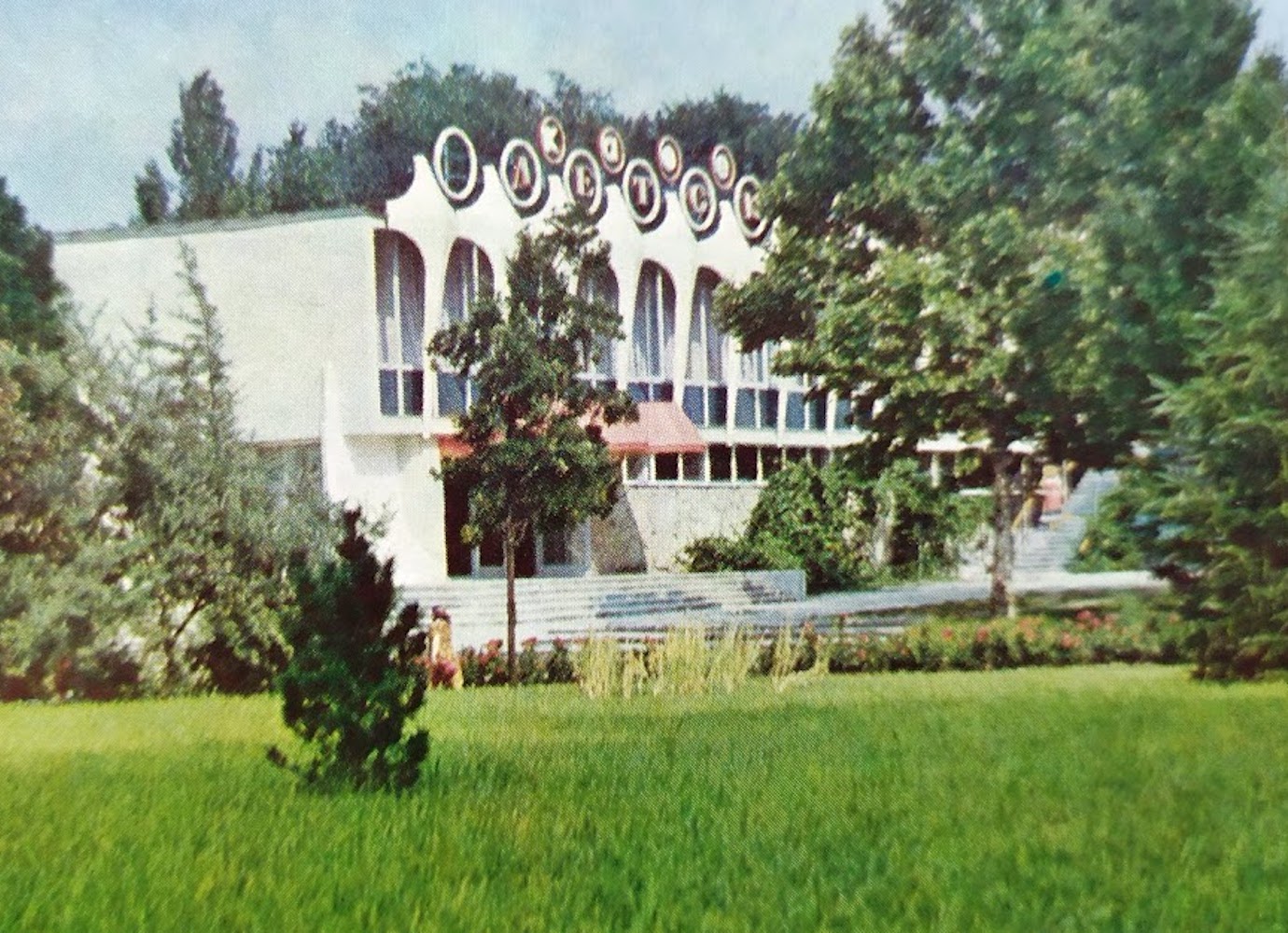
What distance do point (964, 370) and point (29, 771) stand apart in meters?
6.86

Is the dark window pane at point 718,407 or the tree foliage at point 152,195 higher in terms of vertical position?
the tree foliage at point 152,195

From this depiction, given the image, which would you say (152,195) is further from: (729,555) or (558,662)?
(729,555)

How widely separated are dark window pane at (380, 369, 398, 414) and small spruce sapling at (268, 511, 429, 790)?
2.47 m

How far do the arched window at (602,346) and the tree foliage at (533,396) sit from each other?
12cm

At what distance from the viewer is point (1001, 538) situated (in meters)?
11.0

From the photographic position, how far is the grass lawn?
392 cm

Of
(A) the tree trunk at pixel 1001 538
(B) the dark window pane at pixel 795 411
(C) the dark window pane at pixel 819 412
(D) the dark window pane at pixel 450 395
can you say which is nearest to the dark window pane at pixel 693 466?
(B) the dark window pane at pixel 795 411

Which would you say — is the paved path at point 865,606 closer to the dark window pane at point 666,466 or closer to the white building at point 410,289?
the white building at point 410,289

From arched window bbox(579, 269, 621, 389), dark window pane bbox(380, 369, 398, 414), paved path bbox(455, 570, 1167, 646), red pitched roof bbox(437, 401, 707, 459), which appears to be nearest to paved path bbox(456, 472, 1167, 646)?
paved path bbox(455, 570, 1167, 646)

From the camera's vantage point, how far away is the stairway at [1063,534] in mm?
8672

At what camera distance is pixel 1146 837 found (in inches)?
178

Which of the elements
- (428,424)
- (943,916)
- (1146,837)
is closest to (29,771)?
(428,424)

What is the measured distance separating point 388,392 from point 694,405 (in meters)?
2.95

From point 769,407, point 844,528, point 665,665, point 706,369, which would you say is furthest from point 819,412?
point 665,665
